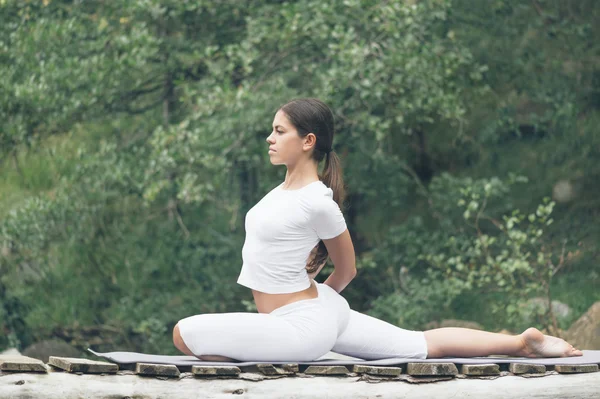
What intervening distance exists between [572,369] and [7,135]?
5.99 metres

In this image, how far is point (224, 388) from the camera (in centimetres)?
418

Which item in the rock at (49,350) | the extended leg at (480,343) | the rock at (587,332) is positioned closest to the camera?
the extended leg at (480,343)

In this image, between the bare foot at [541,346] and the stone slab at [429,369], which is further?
the bare foot at [541,346]

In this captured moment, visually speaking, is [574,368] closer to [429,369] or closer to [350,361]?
[429,369]

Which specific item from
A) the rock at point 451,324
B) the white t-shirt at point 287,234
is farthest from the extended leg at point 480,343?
the rock at point 451,324

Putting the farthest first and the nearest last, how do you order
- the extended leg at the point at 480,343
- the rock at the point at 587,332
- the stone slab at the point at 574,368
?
the rock at the point at 587,332 < the extended leg at the point at 480,343 < the stone slab at the point at 574,368

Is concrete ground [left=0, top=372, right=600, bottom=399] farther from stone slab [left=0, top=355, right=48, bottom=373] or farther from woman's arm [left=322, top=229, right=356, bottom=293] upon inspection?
woman's arm [left=322, top=229, right=356, bottom=293]

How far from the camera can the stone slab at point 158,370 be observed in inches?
165

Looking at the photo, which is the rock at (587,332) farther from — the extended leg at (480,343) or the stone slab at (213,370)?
the stone slab at (213,370)

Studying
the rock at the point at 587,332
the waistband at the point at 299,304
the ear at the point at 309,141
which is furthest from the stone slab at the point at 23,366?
the rock at the point at 587,332

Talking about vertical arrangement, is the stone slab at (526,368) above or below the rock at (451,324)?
below

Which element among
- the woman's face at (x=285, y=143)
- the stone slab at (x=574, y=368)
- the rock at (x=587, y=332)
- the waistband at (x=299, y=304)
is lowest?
the stone slab at (x=574, y=368)

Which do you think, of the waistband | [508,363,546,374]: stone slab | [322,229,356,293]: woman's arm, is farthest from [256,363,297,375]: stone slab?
[508,363,546,374]: stone slab

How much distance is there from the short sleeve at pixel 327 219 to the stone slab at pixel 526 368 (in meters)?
1.01
